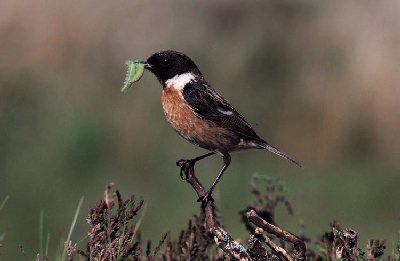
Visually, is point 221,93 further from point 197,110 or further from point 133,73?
point 133,73

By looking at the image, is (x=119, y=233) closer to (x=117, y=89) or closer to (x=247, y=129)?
(x=247, y=129)

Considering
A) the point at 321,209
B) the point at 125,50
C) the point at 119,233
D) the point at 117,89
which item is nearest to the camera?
the point at 119,233

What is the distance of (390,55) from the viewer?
12344 millimetres

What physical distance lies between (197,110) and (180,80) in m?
0.23

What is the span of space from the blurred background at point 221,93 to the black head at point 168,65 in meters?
3.15

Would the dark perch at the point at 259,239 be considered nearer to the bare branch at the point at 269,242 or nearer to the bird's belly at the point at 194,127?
the bare branch at the point at 269,242

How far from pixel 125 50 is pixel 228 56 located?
145 centimetres

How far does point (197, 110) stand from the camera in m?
5.92

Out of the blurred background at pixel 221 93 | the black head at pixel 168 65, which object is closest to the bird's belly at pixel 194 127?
the black head at pixel 168 65

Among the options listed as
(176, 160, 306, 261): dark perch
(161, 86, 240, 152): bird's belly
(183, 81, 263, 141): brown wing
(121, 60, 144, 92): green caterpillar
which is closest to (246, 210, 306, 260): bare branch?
(176, 160, 306, 261): dark perch

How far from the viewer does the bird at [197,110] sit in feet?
18.8

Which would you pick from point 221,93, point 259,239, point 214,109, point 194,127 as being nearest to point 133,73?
point 259,239

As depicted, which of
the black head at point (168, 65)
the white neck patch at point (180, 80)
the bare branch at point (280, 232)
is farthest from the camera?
the white neck patch at point (180, 80)

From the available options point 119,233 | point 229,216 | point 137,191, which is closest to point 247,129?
point 119,233
